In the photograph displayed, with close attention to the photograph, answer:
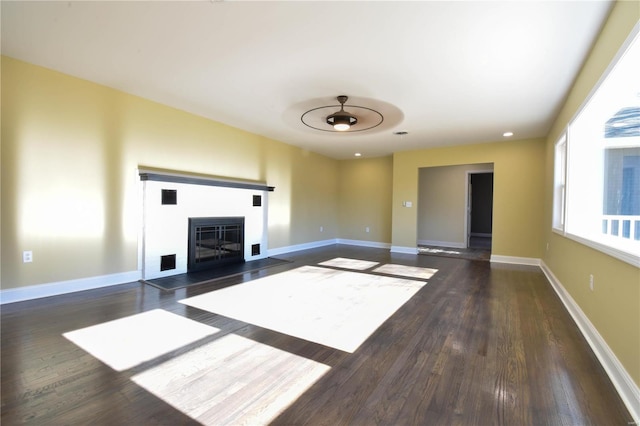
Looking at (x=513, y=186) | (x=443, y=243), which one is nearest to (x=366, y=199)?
(x=443, y=243)

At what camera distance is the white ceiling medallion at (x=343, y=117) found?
3980mm

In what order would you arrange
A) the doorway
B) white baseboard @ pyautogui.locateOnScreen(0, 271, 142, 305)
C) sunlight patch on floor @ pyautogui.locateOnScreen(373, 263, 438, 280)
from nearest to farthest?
white baseboard @ pyautogui.locateOnScreen(0, 271, 142, 305) → sunlight patch on floor @ pyautogui.locateOnScreen(373, 263, 438, 280) → the doorway

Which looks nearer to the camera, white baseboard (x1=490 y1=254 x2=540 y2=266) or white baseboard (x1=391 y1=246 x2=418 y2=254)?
white baseboard (x1=490 y1=254 x2=540 y2=266)

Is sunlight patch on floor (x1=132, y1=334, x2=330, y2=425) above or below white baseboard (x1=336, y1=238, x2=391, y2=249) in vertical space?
below

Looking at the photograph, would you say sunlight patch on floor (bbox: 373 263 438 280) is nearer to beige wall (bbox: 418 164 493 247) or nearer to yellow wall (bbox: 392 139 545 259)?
yellow wall (bbox: 392 139 545 259)

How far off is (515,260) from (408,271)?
103 inches

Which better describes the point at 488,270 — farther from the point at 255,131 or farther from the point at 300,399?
the point at 255,131

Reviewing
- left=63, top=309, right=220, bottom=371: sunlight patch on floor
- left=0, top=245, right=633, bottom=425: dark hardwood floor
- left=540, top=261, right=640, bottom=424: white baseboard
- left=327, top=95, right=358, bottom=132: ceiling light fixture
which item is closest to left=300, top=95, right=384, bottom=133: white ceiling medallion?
left=327, top=95, right=358, bottom=132: ceiling light fixture

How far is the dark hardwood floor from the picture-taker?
4.75ft

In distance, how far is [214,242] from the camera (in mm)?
4902

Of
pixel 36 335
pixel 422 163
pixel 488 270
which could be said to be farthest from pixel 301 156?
pixel 36 335

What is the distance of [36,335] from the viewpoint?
228 centimetres

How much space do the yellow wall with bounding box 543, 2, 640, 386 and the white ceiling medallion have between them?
2291 millimetres

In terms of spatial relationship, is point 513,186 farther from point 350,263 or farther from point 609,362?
point 609,362
